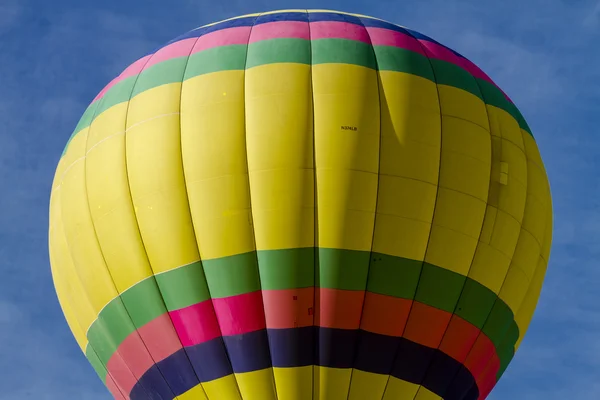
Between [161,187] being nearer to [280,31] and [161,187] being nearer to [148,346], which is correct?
[148,346]

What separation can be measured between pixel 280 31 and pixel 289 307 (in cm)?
291

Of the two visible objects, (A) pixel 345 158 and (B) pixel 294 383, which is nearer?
(B) pixel 294 383

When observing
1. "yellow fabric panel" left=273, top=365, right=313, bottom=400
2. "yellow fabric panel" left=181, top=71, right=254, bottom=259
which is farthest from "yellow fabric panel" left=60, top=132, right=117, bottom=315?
"yellow fabric panel" left=273, top=365, right=313, bottom=400

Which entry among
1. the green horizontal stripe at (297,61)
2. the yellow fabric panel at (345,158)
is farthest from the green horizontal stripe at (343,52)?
the yellow fabric panel at (345,158)

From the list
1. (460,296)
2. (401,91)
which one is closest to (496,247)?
(460,296)

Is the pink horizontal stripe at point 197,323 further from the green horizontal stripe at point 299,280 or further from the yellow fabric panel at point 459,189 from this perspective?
the yellow fabric panel at point 459,189

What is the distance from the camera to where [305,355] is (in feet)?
47.3

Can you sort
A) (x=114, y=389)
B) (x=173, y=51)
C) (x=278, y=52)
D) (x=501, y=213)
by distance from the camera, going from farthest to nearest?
1. (x=114, y=389)
2. (x=173, y=51)
3. (x=501, y=213)
4. (x=278, y=52)

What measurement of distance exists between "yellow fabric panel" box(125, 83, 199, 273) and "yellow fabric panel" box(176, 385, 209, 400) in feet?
3.95

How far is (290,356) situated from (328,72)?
2.82 m

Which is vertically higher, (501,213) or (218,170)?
(501,213)

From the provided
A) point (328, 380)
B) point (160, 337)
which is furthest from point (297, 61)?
point (328, 380)

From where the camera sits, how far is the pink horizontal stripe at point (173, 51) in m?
15.6

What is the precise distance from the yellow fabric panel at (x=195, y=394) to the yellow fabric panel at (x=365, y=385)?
4.67 ft
